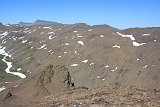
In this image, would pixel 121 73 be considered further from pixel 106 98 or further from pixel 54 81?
pixel 106 98

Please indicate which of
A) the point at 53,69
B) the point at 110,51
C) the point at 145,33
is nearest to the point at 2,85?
the point at 110,51

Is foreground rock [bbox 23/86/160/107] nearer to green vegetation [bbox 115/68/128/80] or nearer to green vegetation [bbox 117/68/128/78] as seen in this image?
green vegetation [bbox 115/68/128/80]

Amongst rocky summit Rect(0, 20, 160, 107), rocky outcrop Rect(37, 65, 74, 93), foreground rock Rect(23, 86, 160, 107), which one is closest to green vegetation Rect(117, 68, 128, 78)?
rocky summit Rect(0, 20, 160, 107)

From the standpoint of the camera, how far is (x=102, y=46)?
449 feet

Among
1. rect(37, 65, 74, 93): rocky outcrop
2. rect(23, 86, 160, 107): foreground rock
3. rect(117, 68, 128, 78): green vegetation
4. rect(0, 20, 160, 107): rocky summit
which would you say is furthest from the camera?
rect(117, 68, 128, 78): green vegetation

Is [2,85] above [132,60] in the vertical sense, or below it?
below

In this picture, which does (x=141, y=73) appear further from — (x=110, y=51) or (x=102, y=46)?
(x=102, y=46)

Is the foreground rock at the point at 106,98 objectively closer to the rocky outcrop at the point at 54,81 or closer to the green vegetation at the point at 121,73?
the rocky outcrop at the point at 54,81

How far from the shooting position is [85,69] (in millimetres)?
118625

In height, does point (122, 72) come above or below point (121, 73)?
above

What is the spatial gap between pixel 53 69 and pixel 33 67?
3555 inches

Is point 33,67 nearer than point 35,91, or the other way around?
point 35,91

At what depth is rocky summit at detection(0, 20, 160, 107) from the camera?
29986 millimetres

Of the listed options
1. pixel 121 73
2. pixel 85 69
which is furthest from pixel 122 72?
pixel 85 69
